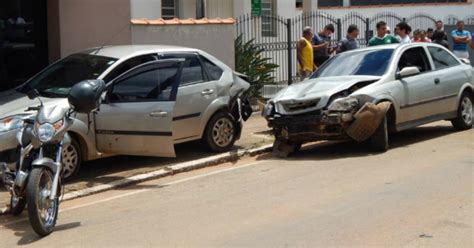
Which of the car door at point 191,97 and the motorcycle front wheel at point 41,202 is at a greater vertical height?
the car door at point 191,97

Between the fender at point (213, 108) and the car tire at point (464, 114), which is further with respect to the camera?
the car tire at point (464, 114)

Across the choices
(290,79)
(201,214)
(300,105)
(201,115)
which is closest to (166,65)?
(201,115)

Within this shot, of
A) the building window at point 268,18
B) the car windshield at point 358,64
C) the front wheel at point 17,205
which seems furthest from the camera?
the building window at point 268,18

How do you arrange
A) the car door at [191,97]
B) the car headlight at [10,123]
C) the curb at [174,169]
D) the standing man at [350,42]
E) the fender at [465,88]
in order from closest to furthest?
1. the car headlight at [10,123]
2. the curb at [174,169]
3. the car door at [191,97]
4. the fender at [465,88]
5. the standing man at [350,42]

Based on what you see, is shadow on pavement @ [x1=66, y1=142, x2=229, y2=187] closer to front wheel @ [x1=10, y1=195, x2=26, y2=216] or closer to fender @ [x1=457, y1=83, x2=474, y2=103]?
front wheel @ [x1=10, y1=195, x2=26, y2=216]

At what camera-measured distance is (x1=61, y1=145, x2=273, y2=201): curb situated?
28.1 ft

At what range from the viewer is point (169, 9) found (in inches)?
723

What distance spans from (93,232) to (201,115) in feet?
12.5

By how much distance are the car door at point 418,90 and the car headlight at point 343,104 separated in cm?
107

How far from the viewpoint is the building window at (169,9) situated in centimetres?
1822

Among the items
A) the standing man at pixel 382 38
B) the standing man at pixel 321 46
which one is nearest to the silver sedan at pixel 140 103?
the standing man at pixel 382 38

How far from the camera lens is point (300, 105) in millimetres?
10375

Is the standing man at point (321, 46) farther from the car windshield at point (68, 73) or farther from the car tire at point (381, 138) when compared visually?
the car windshield at point (68, 73)

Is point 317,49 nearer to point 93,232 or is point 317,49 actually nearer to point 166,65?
point 166,65
